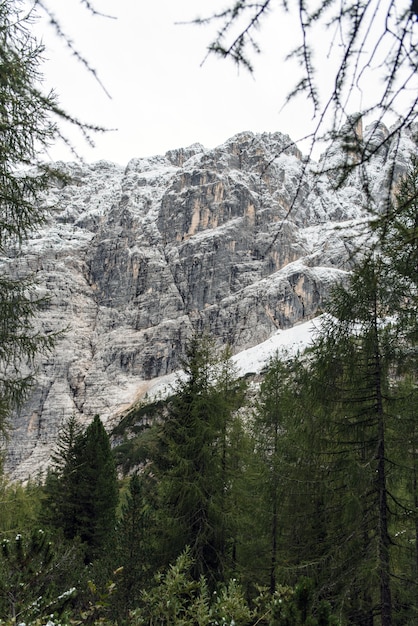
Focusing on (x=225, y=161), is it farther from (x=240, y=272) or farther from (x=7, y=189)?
(x=7, y=189)

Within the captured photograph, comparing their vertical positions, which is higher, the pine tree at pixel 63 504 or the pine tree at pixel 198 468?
the pine tree at pixel 198 468

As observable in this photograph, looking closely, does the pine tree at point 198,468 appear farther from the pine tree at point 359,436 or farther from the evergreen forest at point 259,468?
the pine tree at point 359,436

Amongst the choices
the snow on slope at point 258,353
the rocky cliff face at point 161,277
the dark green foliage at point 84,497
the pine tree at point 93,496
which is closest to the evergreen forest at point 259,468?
the pine tree at point 93,496

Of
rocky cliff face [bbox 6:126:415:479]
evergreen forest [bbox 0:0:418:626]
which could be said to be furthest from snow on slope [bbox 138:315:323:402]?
evergreen forest [bbox 0:0:418:626]

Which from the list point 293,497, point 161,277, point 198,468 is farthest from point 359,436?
point 161,277

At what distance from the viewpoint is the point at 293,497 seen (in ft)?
23.8

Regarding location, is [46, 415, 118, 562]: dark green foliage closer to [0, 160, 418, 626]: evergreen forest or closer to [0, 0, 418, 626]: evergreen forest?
[0, 160, 418, 626]: evergreen forest

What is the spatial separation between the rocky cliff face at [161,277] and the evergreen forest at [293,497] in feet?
278

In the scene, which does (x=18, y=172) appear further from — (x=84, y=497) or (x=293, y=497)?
(x=84, y=497)

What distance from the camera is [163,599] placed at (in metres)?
4.28

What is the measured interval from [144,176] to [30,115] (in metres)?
156

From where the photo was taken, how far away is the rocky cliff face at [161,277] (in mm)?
103562

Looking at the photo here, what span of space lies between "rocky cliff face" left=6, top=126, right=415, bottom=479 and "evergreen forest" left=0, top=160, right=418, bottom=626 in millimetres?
84863

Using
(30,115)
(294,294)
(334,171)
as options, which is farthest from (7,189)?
(294,294)
